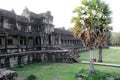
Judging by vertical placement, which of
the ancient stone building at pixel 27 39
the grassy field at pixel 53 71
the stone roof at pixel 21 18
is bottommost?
the grassy field at pixel 53 71

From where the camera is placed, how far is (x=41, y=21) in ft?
115

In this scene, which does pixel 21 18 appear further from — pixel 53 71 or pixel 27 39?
pixel 53 71

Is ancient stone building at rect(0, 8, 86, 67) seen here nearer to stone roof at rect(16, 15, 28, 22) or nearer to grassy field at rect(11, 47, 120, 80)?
stone roof at rect(16, 15, 28, 22)

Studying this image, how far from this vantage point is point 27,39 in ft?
103

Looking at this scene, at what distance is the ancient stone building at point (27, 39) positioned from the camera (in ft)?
84.3

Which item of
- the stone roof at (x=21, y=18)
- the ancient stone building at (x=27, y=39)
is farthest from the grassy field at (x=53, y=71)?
the stone roof at (x=21, y=18)

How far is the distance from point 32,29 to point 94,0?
12.5 metres

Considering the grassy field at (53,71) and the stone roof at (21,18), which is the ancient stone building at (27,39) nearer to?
the stone roof at (21,18)

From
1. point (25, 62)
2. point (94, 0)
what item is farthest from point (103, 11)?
point (25, 62)

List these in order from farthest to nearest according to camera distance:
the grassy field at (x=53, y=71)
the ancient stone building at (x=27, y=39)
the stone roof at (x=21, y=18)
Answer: the stone roof at (x=21, y=18)
the ancient stone building at (x=27, y=39)
the grassy field at (x=53, y=71)

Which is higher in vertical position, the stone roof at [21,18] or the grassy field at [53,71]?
the stone roof at [21,18]

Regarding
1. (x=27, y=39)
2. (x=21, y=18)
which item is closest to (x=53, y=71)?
(x=27, y=39)

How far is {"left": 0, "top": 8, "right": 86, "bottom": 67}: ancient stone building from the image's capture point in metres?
25.7

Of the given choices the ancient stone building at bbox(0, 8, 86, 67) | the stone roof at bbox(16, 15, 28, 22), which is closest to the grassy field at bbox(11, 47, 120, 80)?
the ancient stone building at bbox(0, 8, 86, 67)
